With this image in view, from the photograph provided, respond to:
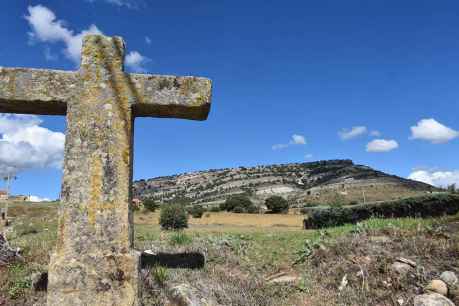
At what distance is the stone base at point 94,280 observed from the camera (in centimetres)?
448

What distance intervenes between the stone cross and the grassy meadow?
3.56 ft

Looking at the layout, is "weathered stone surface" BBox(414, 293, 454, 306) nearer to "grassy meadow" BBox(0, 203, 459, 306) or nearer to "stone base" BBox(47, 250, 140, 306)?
"grassy meadow" BBox(0, 203, 459, 306)

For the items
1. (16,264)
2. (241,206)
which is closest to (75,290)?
(16,264)

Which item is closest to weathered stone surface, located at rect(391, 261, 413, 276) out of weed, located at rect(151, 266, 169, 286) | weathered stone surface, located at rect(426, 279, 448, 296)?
weathered stone surface, located at rect(426, 279, 448, 296)

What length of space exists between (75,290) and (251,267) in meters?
4.43

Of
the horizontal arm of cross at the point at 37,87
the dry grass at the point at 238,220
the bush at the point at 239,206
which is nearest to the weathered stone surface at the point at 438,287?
the horizontal arm of cross at the point at 37,87

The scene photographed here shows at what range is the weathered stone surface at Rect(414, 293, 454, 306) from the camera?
6.54 metres

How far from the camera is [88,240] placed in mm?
4617

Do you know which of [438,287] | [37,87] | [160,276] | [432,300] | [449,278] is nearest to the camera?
[37,87]

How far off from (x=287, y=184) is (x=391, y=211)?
73.4 metres

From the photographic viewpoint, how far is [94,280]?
14.9ft

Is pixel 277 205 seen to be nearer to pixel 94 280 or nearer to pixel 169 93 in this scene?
pixel 169 93

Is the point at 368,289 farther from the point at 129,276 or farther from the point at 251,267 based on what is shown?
the point at 129,276

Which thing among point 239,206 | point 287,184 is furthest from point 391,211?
point 287,184
